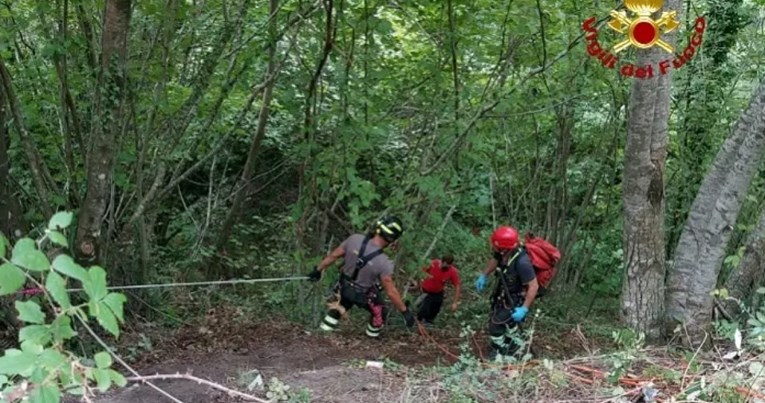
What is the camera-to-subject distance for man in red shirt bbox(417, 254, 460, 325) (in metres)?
8.45

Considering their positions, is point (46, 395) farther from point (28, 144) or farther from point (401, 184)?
point (401, 184)

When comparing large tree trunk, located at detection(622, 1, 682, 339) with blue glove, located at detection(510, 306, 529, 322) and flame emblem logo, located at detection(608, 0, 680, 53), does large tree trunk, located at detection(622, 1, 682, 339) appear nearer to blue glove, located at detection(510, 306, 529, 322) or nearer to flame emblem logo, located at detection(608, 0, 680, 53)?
flame emblem logo, located at detection(608, 0, 680, 53)

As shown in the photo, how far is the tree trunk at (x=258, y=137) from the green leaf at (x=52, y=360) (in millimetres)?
5341

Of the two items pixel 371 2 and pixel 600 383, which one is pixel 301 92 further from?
pixel 600 383

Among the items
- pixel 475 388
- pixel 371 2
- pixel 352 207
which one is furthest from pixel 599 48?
pixel 475 388

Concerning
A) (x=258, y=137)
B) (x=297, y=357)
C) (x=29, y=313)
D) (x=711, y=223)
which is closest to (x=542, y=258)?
(x=711, y=223)

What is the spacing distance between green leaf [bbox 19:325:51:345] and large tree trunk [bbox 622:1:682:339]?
170 inches

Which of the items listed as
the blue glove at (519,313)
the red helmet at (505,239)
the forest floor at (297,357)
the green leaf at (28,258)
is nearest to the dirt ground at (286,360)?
the forest floor at (297,357)

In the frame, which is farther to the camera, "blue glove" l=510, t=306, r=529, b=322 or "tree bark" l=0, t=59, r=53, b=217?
"blue glove" l=510, t=306, r=529, b=322

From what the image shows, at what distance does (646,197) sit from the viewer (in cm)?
523

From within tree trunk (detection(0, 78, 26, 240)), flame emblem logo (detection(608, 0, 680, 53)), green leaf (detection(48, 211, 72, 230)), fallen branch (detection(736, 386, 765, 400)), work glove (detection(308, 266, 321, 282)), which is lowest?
work glove (detection(308, 266, 321, 282))

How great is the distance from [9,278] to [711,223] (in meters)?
4.56

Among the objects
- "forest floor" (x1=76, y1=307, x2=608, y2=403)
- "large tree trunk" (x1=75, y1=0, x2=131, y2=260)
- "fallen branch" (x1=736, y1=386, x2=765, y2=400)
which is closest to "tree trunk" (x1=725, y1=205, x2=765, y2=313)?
"forest floor" (x1=76, y1=307, x2=608, y2=403)

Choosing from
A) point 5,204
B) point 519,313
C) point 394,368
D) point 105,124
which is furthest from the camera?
point 519,313
